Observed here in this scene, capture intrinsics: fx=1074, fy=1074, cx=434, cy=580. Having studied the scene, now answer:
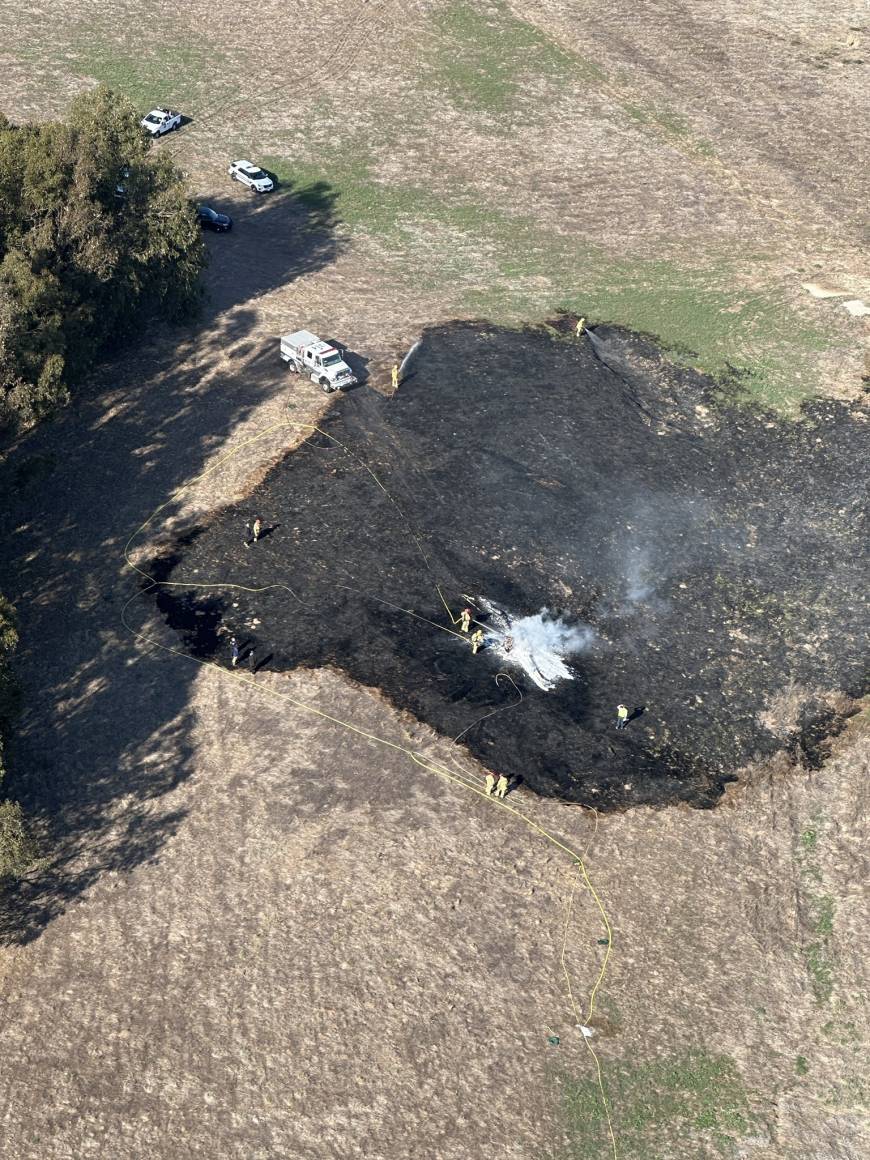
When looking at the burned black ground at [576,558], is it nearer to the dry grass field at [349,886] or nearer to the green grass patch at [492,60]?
the dry grass field at [349,886]

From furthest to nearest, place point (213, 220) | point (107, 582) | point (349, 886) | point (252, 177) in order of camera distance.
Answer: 1. point (252, 177)
2. point (213, 220)
3. point (107, 582)
4. point (349, 886)

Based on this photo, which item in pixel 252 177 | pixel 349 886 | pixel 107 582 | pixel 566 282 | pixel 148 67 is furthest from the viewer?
pixel 148 67

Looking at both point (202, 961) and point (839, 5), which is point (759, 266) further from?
point (202, 961)

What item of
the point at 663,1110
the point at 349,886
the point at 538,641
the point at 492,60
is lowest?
the point at 663,1110

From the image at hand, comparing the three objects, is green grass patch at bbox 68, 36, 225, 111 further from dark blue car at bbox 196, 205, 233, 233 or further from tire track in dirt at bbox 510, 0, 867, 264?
tire track in dirt at bbox 510, 0, 867, 264

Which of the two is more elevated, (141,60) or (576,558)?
(141,60)

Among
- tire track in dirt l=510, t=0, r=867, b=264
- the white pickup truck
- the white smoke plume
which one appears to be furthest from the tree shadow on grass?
tire track in dirt l=510, t=0, r=867, b=264

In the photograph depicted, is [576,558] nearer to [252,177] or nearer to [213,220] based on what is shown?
[213,220]

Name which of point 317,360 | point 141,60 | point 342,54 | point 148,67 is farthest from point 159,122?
point 317,360
